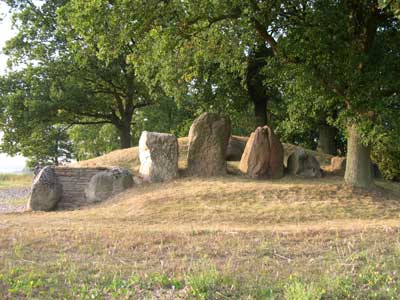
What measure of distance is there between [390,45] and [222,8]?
5300 mm

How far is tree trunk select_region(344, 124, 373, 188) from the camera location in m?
13.3

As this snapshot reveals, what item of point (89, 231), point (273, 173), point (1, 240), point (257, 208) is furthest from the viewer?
point (273, 173)

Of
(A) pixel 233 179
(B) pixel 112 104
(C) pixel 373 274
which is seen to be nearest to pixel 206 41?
(A) pixel 233 179

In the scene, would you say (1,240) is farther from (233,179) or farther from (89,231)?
(233,179)

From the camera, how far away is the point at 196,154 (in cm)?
1445

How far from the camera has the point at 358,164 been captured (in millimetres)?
13320

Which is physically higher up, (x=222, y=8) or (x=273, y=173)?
(x=222, y=8)

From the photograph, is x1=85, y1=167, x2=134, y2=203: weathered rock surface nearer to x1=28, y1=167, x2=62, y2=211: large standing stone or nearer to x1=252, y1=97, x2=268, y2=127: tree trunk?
x1=28, y1=167, x2=62, y2=211: large standing stone

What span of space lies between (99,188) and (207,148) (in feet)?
12.1

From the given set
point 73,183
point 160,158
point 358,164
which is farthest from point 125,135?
point 358,164

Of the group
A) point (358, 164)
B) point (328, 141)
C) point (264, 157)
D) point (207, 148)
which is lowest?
point (358, 164)

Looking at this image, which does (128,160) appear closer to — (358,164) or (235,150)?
(235,150)

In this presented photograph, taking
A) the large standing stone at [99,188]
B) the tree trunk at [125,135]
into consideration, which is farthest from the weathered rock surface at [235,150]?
the tree trunk at [125,135]

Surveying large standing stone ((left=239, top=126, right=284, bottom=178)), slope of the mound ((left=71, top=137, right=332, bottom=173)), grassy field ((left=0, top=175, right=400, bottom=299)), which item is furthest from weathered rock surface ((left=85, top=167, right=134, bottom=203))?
large standing stone ((left=239, top=126, right=284, bottom=178))
